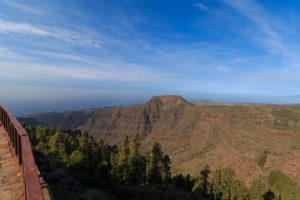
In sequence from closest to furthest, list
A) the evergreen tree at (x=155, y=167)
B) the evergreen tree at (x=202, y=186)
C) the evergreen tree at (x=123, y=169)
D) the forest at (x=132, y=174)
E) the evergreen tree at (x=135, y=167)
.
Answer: the forest at (x=132, y=174) → the evergreen tree at (x=123, y=169) → the evergreen tree at (x=135, y=167) → the evergreen tree at (x=155, y=167) → the evergreen tree at (x=202, y=186)

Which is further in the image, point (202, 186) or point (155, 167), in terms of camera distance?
point (202, 186)

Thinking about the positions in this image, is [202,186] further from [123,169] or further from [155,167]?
[123,169]

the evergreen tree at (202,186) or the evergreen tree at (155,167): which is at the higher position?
the evergreen tree at (155,167)

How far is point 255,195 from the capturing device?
182 feet

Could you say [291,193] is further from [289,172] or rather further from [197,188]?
[197,188]

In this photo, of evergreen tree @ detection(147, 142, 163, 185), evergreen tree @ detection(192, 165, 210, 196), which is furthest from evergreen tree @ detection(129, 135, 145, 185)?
evergreen tree @ detection(192, 165, 210, 196)

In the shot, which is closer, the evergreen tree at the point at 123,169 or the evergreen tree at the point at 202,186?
the evergreen tree at the point at 123,169

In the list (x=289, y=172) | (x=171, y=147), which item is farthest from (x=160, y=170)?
(x=171, y=147)

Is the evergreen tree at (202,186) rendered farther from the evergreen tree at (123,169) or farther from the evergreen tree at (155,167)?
the evergreen tree at (123,169)

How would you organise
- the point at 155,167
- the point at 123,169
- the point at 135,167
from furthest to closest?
the point at 155,167
the point at 135,167
the point at 123,169

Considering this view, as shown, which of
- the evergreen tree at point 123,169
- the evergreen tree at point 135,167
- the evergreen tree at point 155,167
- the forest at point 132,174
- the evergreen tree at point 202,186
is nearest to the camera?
the forest at point 132,174

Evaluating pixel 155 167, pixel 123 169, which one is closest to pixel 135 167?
pixel 123 169

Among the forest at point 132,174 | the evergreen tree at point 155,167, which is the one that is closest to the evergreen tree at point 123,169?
the forest at point 132,174

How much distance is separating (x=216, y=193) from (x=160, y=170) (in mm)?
15072
